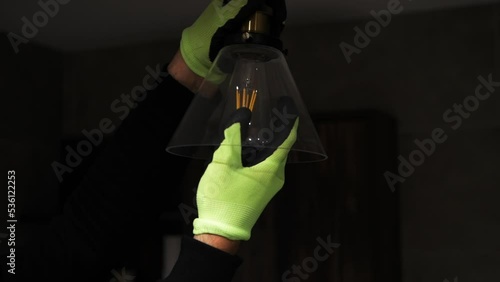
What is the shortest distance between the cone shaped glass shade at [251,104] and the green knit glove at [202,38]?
4.0 inches

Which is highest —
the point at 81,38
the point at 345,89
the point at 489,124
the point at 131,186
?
the point at 81,38

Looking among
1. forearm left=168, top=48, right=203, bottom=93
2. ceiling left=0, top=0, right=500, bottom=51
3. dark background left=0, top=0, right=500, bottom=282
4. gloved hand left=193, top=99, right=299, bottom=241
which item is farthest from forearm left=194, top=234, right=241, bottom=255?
ceiling left=0, top=0, right=500, bottom=51

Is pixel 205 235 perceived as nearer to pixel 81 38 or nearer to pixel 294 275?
pixel 294 275

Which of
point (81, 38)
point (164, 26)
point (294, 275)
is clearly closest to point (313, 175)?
point (294, 275)

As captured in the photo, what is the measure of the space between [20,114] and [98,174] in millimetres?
2108

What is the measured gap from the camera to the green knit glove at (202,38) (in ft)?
2.67

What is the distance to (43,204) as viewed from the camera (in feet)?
9.39

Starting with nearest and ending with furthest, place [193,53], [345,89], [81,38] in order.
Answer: [193,53] < [345,89] < [81,38]

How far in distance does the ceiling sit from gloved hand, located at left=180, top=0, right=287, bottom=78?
1491 mm

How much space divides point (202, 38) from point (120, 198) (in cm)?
28

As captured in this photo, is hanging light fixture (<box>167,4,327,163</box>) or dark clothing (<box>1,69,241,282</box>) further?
dark clothing (<box>1,69,241,282</box>)

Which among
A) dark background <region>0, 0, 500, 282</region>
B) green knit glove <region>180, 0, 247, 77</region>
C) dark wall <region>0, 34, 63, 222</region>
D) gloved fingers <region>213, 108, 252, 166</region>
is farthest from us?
dark wall <region>0, 34, 63, 222</region>

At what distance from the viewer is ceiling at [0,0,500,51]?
2.30 m

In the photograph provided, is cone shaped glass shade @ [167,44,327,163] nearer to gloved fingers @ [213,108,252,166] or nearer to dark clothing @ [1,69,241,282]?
gloved fingers @ [213,108,252,166]
